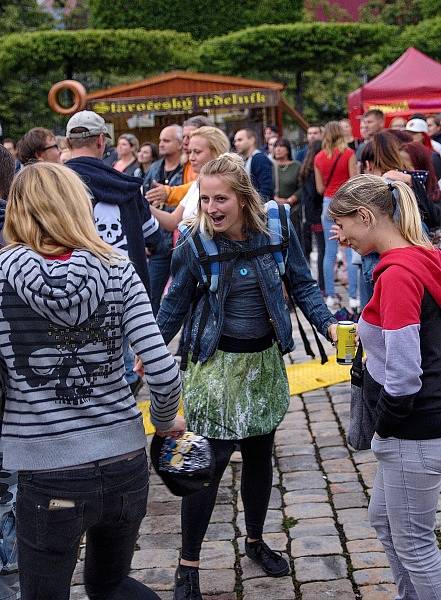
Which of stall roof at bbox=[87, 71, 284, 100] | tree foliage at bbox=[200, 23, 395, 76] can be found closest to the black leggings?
stall roof at bbox=[87, 71, 284, 100]

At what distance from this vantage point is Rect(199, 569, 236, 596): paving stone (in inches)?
165

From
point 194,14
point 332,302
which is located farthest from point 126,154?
point 194,14

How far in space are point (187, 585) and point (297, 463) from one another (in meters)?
1.82

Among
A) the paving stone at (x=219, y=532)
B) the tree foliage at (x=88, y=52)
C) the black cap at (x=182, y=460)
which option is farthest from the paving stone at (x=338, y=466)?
the tree foliage at (x=88, y=52)

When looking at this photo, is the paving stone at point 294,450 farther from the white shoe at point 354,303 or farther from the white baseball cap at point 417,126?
the white shoe at point 354,303

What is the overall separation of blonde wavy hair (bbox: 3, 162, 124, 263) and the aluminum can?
113cm

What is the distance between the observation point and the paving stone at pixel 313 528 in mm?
4695

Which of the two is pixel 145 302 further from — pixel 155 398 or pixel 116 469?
pixel 116 469

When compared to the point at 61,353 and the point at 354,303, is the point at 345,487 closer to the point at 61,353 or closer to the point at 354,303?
the point at 61,353

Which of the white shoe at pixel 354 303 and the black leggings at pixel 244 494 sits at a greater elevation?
the black leggings at pixel 244 494

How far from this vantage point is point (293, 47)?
3216 cm

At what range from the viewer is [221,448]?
3990 millimetres

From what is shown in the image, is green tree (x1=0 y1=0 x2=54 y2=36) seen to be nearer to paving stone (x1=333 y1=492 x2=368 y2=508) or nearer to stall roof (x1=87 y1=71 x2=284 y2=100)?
stall roof (x1=87 y1=71 x2=284 y2=100)

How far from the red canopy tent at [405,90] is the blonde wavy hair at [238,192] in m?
12.0
